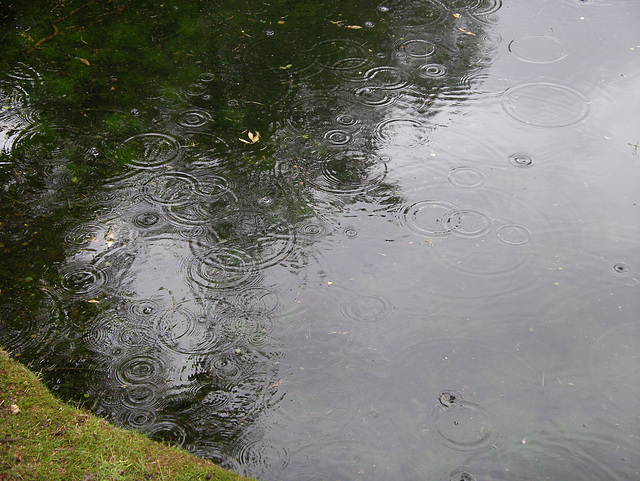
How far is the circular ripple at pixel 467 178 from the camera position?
4.30m

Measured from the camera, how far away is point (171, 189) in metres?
4.32

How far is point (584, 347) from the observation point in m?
3.34

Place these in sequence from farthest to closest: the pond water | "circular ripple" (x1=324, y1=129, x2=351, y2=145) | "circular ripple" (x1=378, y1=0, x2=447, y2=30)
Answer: "circular ripple" (x1=378, y1=0, x2=447, y2=30), "circular ripple" (x1=324, y1=129, x2=351, y2=145), the pond water

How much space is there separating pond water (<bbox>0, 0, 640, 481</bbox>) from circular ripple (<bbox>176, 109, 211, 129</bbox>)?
25 mm

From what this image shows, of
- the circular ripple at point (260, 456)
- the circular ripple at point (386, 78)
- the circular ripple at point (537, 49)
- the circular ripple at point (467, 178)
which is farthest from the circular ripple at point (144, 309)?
the circular ripple at point (537, 49)

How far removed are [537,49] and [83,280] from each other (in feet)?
15.2

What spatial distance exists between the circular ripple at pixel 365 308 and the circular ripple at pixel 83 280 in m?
1.57

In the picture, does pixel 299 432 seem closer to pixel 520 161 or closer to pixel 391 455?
pixel 391 455

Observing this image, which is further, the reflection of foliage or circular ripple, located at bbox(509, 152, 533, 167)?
circular ripple, located at bbox(509, 152, 533, 167)

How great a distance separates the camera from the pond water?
303 cm

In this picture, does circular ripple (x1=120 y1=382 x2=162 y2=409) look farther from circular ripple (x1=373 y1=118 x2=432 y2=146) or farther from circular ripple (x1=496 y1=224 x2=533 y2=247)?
circular ripple (x1=373 y1=118 x2=432 y2=146)

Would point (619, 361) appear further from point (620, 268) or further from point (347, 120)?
point (347, 120)

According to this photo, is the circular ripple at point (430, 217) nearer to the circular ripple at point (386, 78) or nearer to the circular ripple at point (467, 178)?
the circular ripple at point (467, 178)

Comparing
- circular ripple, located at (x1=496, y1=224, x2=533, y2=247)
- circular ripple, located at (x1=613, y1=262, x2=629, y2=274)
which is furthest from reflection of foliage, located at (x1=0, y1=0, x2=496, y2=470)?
circular ripple, located at (x1=613, y1=262, x2=629, y2=274)
